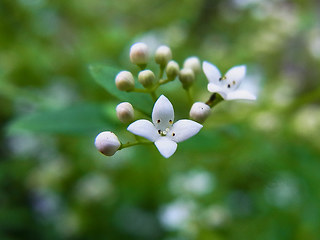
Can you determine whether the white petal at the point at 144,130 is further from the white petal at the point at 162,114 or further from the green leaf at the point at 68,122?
the green leaf at the point at 68,122

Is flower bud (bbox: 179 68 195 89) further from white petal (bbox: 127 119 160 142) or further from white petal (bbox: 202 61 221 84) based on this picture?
white petal (bbox: 127 119 160 142)

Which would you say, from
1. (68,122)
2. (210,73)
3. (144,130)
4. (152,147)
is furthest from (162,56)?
(152,147)

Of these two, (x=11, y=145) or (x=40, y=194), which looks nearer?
(x=40, y=194)

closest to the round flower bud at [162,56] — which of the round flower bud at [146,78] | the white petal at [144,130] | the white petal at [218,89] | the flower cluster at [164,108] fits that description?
the flower cluster at [164,108]

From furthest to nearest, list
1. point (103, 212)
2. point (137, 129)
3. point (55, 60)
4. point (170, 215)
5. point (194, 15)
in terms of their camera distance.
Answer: point (194, 15) < point (55, 60) < point (103, 212) < point (170, 215) < point (137, 129)

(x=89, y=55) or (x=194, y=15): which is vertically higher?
(x=194, y=15)

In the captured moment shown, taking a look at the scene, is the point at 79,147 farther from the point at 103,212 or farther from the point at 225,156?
the point at 225,156

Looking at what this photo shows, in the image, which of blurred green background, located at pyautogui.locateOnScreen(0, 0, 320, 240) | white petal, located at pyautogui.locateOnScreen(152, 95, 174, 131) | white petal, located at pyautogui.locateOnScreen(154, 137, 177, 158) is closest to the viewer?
white petal, located at pyautogui.locateOnScreen(154, 137, 177, 158)

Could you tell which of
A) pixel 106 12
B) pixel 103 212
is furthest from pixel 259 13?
pixel 103 212

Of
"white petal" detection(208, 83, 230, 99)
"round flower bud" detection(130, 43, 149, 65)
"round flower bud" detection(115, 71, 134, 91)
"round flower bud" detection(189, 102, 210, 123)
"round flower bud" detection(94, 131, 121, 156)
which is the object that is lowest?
"round flower bud" detection(94, 131, 121, 156)

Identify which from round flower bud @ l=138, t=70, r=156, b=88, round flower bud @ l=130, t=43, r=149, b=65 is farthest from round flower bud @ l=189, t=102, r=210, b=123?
round flower bud @ l=130, t=43, r=149, b=65
